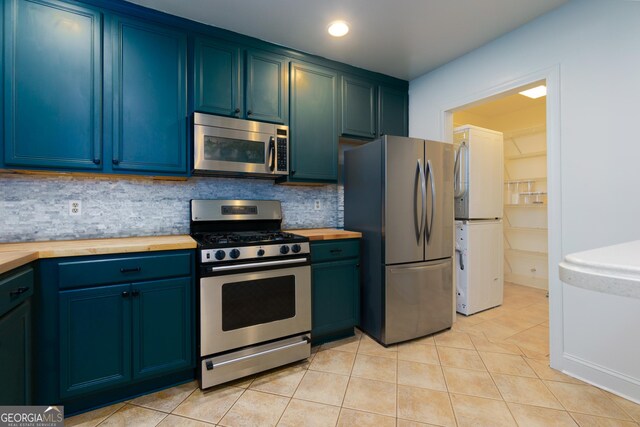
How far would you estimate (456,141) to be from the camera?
3.30 meters

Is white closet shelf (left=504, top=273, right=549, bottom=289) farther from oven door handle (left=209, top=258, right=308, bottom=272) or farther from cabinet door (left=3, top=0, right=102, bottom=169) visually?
cabinet door (left=3, top=0, right=102, bottom=169)

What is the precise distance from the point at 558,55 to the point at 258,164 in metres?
2.35

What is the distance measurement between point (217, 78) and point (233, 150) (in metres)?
0.57

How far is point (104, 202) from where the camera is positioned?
2133 mm

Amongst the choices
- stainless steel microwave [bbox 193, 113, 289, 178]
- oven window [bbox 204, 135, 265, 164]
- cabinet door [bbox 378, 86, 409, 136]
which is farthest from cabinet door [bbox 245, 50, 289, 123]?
cabinet door [bbox 378, 86, 409, 136]

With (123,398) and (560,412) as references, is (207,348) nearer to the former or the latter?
(123,398)

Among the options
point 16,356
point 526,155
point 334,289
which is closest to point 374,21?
point 334,289

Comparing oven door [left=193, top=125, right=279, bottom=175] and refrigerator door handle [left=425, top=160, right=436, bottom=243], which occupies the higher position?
oven door [left=193, top=125, right=279, bottom=175]

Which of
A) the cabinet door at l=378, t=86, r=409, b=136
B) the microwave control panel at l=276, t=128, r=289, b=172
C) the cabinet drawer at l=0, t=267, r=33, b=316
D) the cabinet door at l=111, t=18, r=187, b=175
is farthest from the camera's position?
the cabinet door at l=378, t=86, r=409, b=136

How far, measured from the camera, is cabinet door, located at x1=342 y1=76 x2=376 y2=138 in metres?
2.89

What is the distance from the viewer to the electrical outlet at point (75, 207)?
203 cm

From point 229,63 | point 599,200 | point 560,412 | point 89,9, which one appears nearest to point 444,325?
point 560,412

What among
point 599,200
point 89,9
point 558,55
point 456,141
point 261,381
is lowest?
point 261,381

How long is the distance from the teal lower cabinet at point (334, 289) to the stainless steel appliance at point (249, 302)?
169 mm
